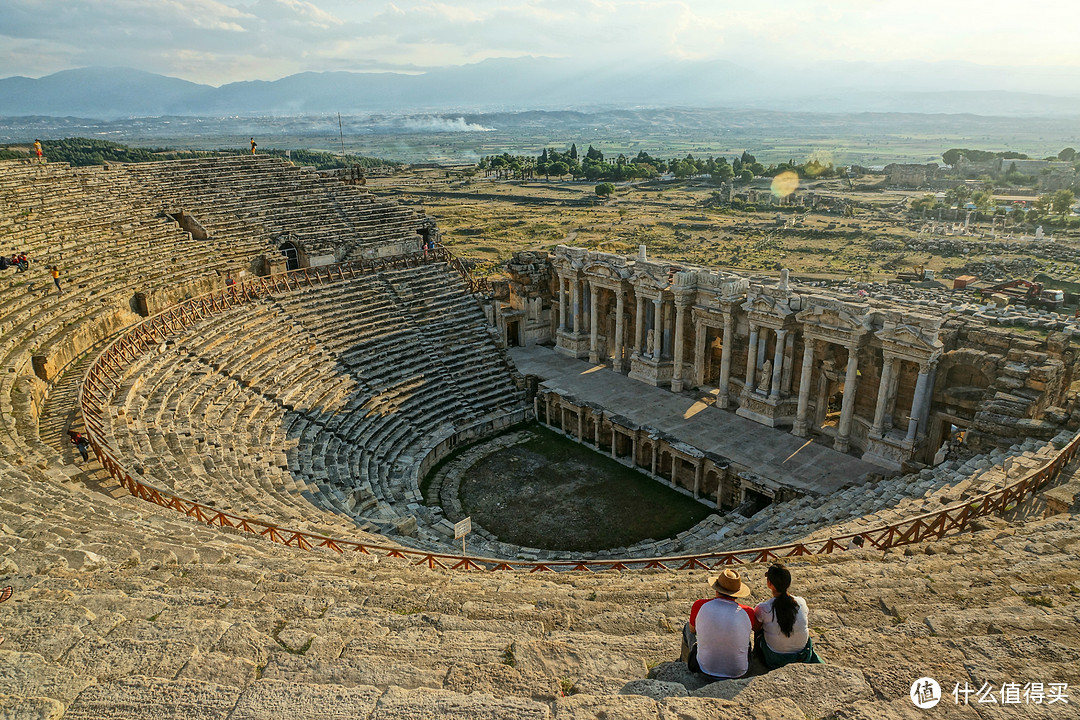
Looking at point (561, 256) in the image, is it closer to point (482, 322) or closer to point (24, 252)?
point (482, 322)

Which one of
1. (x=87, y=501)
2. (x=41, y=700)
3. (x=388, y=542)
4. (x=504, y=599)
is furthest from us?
(x=388, y=542)

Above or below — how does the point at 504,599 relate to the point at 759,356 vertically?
above

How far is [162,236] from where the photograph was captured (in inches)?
1120

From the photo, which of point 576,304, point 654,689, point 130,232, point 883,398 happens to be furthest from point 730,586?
point 130,232

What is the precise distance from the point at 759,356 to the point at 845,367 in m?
3.15

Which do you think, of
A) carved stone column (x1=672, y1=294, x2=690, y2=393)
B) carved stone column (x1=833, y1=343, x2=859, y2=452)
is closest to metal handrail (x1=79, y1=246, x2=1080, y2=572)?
carved stone column (x1=833, y1=343, x2=859, y2=452)

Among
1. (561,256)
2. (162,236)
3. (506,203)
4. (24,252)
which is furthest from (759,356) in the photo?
(506,203)

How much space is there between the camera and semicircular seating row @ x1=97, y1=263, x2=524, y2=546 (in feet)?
55.8

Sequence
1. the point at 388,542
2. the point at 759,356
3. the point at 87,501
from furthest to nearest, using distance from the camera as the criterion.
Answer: the point at 759,356
the point at 388,542
the point at 87,501

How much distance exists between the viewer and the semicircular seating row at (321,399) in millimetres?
17016

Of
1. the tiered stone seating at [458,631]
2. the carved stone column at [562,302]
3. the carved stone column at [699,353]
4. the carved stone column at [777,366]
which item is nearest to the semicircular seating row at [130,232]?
the tiered stone seating at [458,631]

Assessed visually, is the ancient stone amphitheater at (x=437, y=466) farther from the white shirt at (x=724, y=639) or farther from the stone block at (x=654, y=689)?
the white shirt at (x=724, y=639)

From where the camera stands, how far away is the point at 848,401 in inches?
914

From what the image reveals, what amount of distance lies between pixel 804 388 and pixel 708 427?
3725 mm
